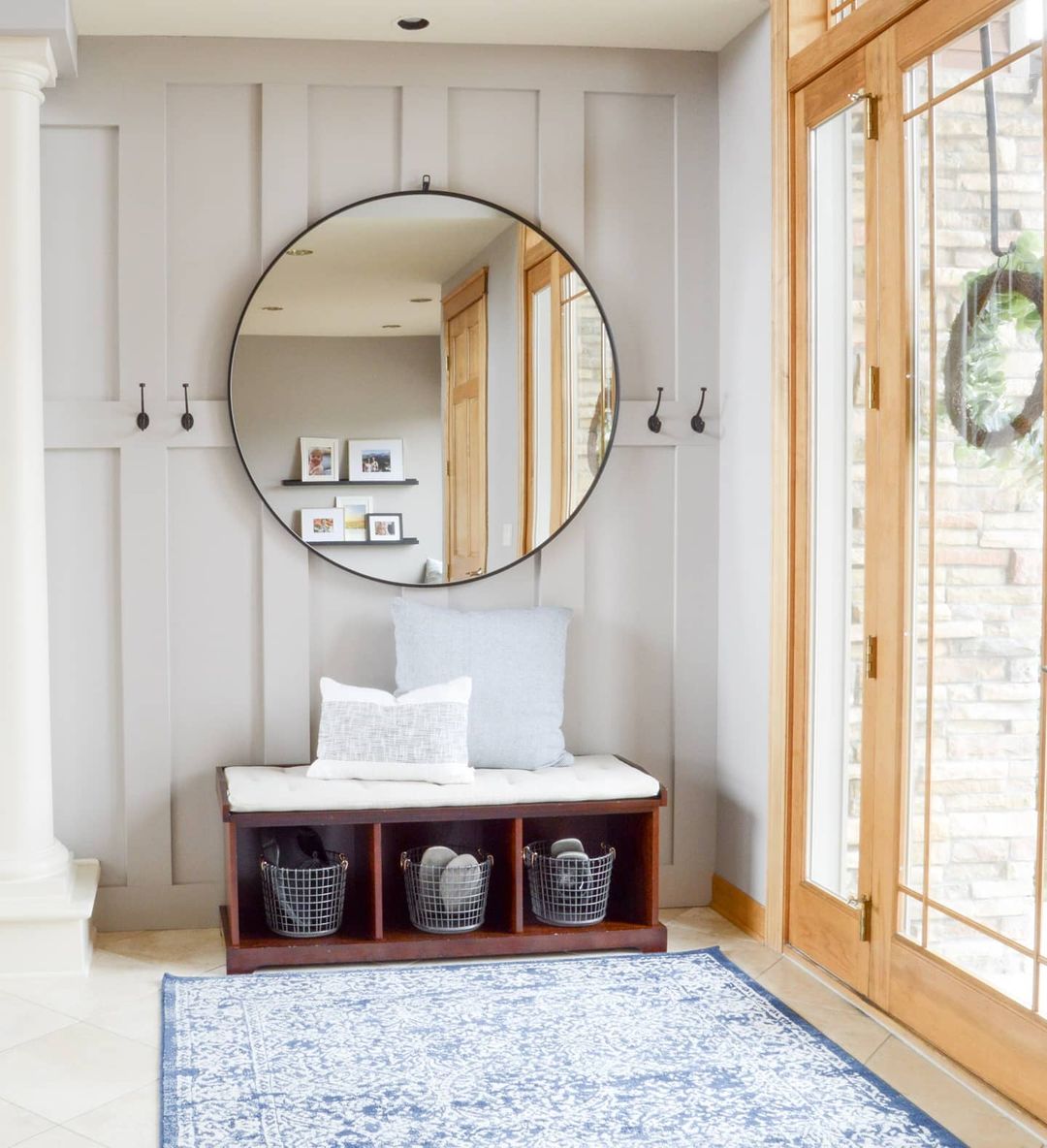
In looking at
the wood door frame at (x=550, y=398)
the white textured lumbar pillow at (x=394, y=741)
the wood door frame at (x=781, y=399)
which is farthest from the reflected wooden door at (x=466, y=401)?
the wood door frame at (x=781, y=399)

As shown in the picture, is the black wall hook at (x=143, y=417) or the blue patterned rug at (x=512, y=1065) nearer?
the blue patterned rug at (x=512, y=1065)

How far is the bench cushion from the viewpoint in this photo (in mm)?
3334

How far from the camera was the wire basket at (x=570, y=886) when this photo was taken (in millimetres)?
3539

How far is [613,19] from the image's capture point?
11.9 feet

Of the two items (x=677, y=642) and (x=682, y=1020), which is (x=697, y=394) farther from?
(x=682, y=1020)

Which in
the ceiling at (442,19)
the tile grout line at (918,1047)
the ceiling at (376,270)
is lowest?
the tile grout line at (918,1047)

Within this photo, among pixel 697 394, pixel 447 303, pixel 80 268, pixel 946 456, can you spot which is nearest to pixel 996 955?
pixel 946 456

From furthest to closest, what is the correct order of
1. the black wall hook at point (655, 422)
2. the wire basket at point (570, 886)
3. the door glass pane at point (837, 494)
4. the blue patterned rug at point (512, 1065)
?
the black wall hook at point (655, 422) < the wire basket at point (570, 886) < the door glass pane at point (837, 494) < the blue patterned rug at point (512, 1065)

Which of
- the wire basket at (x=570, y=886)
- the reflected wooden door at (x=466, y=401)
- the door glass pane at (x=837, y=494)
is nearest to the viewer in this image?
the door glass pane at (x=837, y=494)

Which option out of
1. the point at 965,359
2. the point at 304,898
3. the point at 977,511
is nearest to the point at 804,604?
the point at 977,511

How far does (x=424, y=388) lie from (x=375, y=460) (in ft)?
0.80

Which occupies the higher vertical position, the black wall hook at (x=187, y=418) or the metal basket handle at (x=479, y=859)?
the black wall hook at (x=187, y=418)

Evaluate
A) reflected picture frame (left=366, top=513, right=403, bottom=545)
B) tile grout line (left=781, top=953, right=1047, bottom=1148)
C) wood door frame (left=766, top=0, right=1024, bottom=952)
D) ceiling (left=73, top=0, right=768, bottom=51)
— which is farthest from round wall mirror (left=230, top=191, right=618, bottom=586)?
tile grout line (left=781, top=953, right=1047, bottom=1148)

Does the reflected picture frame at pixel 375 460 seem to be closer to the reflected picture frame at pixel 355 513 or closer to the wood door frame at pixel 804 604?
the reflected picture frame at pixel 355 513
